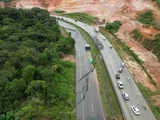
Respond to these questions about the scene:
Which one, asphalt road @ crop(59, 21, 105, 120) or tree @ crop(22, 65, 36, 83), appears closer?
asphalt road @ crop(59, 21, 105, 120)

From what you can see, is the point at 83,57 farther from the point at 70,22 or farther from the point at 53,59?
the point at 70,22

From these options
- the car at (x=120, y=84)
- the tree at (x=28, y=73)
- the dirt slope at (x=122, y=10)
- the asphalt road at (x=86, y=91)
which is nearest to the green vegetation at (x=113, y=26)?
the dirt slope at (x=122, y=10)

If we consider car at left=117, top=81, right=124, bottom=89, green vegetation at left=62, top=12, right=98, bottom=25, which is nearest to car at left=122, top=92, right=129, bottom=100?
car at left=117, top=81, right=124, bottom=89

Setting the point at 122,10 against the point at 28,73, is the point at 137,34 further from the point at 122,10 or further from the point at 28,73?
the point at 28,73

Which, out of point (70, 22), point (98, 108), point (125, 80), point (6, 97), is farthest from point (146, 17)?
point (6, 97)

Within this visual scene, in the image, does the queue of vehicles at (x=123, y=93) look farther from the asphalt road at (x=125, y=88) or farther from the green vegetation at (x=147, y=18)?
the green vegetation at (x=147, y=18)

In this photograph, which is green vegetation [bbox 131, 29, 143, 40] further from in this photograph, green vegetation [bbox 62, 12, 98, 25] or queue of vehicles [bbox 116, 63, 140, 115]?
queue of vehicles [bbox 116, 63, 140, 115]

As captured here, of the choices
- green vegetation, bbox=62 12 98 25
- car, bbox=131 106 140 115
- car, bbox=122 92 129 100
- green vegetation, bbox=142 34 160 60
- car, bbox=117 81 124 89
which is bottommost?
car, bbox=131 106 140 115
